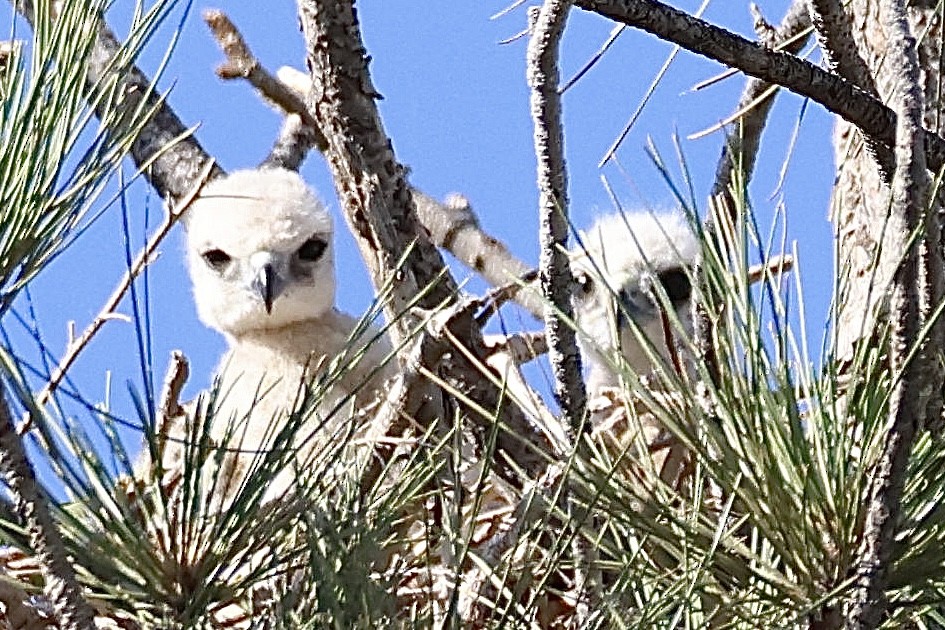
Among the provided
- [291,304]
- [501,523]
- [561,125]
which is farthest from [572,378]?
[291,304]

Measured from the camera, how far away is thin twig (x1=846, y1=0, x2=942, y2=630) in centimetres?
124

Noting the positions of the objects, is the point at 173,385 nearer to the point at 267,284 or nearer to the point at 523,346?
the point at 523,346

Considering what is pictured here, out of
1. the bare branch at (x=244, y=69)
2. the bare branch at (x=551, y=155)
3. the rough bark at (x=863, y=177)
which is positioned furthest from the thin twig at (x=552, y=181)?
the bare branch at (x=244, y=69)

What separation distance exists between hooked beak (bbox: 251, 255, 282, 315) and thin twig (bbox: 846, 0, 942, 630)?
107 inches

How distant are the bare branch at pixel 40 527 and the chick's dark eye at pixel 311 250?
109 inches

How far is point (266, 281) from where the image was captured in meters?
4.03

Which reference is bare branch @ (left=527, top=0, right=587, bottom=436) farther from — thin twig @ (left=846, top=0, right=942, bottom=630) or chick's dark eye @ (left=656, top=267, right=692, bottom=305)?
chick's dark eye @ (left=656, top=267, right=692, bottom=305)

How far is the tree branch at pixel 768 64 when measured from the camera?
62.0 inches

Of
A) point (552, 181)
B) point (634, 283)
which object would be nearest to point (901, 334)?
point (552, 181)

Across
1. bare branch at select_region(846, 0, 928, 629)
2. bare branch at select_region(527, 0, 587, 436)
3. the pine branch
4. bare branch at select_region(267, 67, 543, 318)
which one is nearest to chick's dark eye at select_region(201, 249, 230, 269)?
bare branch at select_region(267, 67, 543, 318)

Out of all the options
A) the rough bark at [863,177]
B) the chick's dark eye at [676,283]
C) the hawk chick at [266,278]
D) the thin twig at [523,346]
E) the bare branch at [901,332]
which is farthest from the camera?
the chick's dark eye at [676,283]

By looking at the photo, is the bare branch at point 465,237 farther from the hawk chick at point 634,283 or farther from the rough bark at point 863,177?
the rough bark at point 863,177

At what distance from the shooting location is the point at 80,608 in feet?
4.43

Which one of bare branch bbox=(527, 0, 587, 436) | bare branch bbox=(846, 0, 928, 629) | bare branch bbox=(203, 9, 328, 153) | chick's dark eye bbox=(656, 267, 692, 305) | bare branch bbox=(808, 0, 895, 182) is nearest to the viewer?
bare branch bbox=(846, 0, 928, 629)
